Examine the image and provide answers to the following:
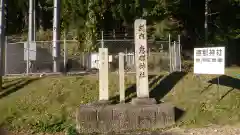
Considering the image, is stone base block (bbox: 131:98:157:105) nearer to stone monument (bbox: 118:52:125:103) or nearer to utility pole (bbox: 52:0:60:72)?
stone monument (bbox: 118:52:125:103)

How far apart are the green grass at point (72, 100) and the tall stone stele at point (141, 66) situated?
115 centimetres

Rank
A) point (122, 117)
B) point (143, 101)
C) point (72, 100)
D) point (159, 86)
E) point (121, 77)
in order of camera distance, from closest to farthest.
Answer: point (122, 117) < point (143, 101) < point (121, 77) < point (72, 100) < point (159, 86)

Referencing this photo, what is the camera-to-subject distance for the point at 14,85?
13883 millimetres

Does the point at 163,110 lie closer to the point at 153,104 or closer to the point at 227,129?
the point at 153,104

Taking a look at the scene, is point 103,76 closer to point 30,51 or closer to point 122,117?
point 122,117

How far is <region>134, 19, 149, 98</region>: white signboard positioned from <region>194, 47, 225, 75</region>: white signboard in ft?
7.31

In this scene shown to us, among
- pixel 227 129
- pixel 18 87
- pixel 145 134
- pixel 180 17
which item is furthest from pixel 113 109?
pixel 180 17

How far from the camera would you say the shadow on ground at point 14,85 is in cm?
1340

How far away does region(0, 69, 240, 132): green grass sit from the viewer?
11.6 m

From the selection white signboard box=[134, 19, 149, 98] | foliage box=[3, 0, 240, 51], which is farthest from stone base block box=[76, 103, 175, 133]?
foliage box=[3, 0, 240, 51]

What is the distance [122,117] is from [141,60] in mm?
1937

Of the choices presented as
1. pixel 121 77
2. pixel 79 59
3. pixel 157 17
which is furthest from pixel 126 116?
pixel 157 17

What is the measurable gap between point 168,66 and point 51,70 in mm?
5237

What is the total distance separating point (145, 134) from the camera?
35.2 feet
